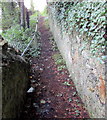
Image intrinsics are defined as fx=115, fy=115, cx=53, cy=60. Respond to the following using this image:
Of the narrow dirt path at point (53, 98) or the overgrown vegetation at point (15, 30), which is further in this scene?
the overgrown vegetation at point (15, 30)

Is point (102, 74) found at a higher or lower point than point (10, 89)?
higher

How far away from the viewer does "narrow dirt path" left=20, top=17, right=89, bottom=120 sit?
3.52 metres

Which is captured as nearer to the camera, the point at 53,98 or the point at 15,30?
the point at 53,98

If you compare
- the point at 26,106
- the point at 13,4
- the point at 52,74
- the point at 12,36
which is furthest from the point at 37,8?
the point at 26,106

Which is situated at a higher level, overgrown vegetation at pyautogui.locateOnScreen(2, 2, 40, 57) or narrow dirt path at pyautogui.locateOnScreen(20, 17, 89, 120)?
overgrown vegetation at pyautogui.locateOnScreen(2, 2, 40, 57)

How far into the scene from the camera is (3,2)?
10570mm

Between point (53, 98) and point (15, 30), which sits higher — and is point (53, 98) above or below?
below

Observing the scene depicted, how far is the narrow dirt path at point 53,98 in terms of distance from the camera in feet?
11.5

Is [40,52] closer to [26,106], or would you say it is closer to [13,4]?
[26,106]

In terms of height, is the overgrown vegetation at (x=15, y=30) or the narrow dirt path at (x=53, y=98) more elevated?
the overgrown vegetation at (x=15, y=30)

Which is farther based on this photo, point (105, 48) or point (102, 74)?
point (102, 74)

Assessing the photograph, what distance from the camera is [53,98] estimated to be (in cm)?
418

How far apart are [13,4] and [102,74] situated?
11.7 metres

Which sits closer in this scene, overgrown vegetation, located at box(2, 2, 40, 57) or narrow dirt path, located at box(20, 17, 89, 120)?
narrow dirt path, located at box(20, 17, 89, 120)
